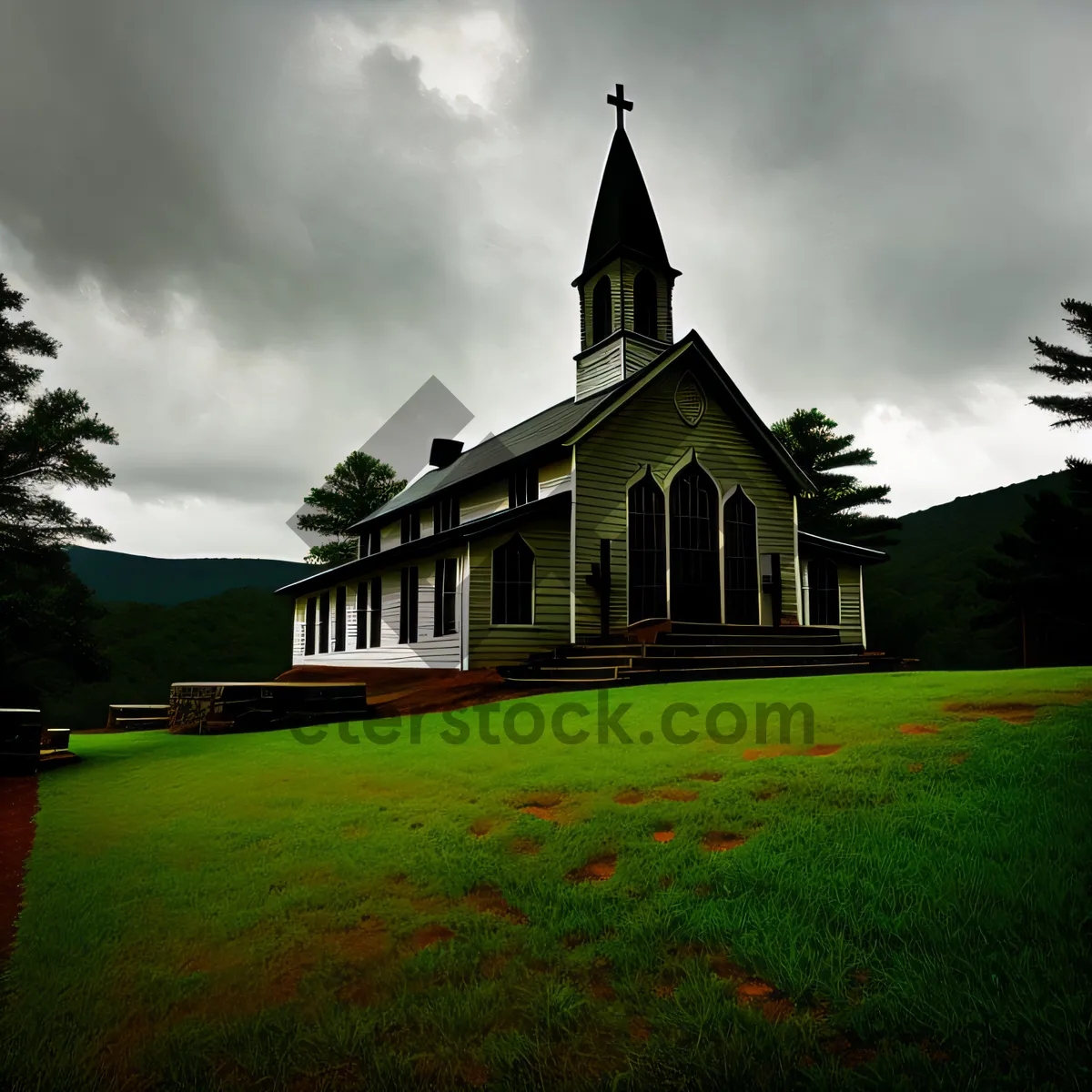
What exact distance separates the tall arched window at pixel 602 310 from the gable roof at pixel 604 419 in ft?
7.34

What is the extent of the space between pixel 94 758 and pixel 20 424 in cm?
2122

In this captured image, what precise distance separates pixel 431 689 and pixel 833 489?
3549 centimetres

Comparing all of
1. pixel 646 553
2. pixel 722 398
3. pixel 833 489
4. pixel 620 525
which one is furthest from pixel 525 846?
pixel 833 489

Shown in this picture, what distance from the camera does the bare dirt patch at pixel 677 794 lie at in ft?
19.0

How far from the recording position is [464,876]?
15.0 feet

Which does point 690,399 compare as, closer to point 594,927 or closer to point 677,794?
point 677,794

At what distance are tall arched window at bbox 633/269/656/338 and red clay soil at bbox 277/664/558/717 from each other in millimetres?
12647

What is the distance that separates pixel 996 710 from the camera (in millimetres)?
7766

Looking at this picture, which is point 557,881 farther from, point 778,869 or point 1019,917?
point 1019,917

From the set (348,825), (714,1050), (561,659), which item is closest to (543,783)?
(348,825)

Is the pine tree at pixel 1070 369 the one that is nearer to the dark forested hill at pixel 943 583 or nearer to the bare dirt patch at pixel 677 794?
the dark forested hill at pixel 943 583

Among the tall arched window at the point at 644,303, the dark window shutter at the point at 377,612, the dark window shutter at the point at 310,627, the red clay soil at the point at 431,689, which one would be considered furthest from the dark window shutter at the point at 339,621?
the tall arched window at the point at 644,303

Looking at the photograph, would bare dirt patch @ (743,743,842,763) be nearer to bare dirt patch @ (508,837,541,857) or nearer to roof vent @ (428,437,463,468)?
bare dirt patch @ (508,837,541,857)

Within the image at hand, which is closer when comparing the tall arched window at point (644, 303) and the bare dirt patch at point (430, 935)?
the bare dirt patch at point (430, 935)
